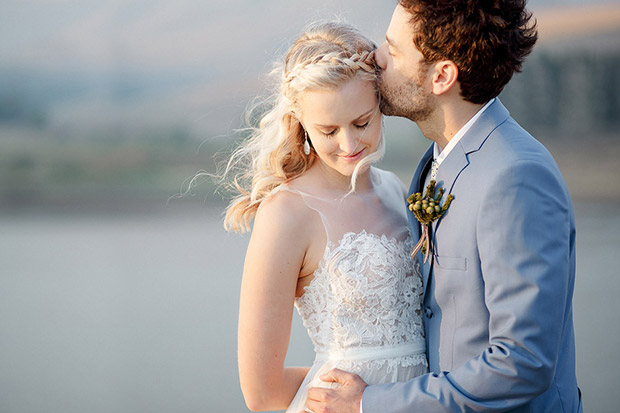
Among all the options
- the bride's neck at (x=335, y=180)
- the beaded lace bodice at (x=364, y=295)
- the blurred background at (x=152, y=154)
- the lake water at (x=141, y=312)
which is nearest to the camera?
the beaded lace bodice at (x=364, y=295)

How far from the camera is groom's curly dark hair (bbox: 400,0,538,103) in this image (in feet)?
4.76

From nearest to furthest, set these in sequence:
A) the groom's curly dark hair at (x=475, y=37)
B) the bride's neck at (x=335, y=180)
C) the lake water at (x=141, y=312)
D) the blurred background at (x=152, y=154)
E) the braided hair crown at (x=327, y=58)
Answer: the groom's curly dark hair at (x=475, y=37)
the braided hair crown at (x=327, y=58)
the bride's neck at (x=335, y=180)
the lake water at (x=141, y=312)
the blurred background at (x=152, y=154)

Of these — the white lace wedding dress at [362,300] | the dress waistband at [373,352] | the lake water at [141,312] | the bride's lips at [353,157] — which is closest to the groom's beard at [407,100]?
the bride's lips at [353,157]

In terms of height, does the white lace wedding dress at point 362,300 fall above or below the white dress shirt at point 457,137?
below

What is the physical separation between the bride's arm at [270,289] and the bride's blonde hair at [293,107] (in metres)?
0.13

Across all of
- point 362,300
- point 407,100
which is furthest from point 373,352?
point 407,100

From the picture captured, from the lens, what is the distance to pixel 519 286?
51.2 inches

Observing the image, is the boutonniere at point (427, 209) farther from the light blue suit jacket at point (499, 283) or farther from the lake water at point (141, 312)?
the lake water at point (141, 312)

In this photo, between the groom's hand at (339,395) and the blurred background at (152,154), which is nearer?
the groom's hand at (339,395)

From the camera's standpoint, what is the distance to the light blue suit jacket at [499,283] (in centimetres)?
130

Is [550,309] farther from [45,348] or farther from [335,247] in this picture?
[45,348]

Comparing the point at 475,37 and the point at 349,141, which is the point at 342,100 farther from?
the point at 475,37

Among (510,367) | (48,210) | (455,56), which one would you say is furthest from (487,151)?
(48,210)

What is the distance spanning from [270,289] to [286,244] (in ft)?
0.41
